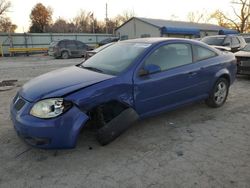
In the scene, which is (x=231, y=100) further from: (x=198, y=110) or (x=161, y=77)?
(x=161, y=77)

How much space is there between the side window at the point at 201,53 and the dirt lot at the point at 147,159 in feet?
3.99

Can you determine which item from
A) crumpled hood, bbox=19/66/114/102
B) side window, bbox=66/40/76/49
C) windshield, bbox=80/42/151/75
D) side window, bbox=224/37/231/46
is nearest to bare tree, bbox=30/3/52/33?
side window, bbox=66/40/76/49

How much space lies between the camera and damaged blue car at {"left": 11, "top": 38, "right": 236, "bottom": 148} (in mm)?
3010

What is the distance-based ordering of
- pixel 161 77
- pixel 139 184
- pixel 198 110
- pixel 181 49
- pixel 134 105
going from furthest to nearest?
pixel 198 110 < pixel 181 49 < pixel 161 77 < pixel 134 105 < pixel 139 184

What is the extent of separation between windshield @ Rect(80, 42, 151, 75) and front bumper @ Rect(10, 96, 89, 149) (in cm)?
97

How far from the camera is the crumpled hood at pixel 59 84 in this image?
3.14 metres

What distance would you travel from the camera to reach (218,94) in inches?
202

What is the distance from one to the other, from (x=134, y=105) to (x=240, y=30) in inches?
2006

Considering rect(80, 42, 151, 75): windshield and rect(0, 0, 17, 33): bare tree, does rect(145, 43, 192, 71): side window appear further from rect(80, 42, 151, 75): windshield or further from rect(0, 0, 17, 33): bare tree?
rect(0, 0, 17, 33): bare tree

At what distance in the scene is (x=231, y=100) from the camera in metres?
5.84

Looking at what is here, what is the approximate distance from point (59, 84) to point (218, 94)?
11.2 feet

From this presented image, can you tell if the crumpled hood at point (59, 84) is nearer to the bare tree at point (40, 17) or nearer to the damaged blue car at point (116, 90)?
the damaged blue car at point (116, 90)

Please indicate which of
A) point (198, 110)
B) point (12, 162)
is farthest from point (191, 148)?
point (12, 162)

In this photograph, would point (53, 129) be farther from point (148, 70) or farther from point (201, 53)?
point (201, 53)
